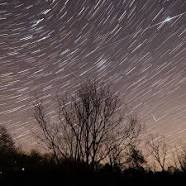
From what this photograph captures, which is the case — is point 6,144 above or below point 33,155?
above

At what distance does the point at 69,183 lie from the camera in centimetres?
1677

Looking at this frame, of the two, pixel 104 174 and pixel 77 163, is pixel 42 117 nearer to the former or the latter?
pixel 77 163

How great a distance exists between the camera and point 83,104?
2628 centimetres

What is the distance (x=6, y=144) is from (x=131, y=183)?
2705cm

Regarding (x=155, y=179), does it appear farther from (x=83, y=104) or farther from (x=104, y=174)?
(x=83, y=104)

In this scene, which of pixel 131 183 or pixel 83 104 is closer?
pixel 131 183

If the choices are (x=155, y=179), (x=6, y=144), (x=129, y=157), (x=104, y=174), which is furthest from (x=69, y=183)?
(x=129, y=157)

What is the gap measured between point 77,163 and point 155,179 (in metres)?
7.48

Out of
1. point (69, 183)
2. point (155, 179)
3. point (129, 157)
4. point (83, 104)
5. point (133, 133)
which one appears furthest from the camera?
point (129, 157)

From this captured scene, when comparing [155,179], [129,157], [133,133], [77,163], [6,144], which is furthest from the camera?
[129,157]

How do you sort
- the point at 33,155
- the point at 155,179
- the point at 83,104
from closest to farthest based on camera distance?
1. the point at 155,179
2. the point at 83,104
3. the point at 33,155

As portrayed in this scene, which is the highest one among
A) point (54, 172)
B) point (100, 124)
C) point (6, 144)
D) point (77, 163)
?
point (6, 144)

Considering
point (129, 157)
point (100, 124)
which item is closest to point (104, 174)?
point (100, 124)

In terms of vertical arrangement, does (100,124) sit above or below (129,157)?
below
